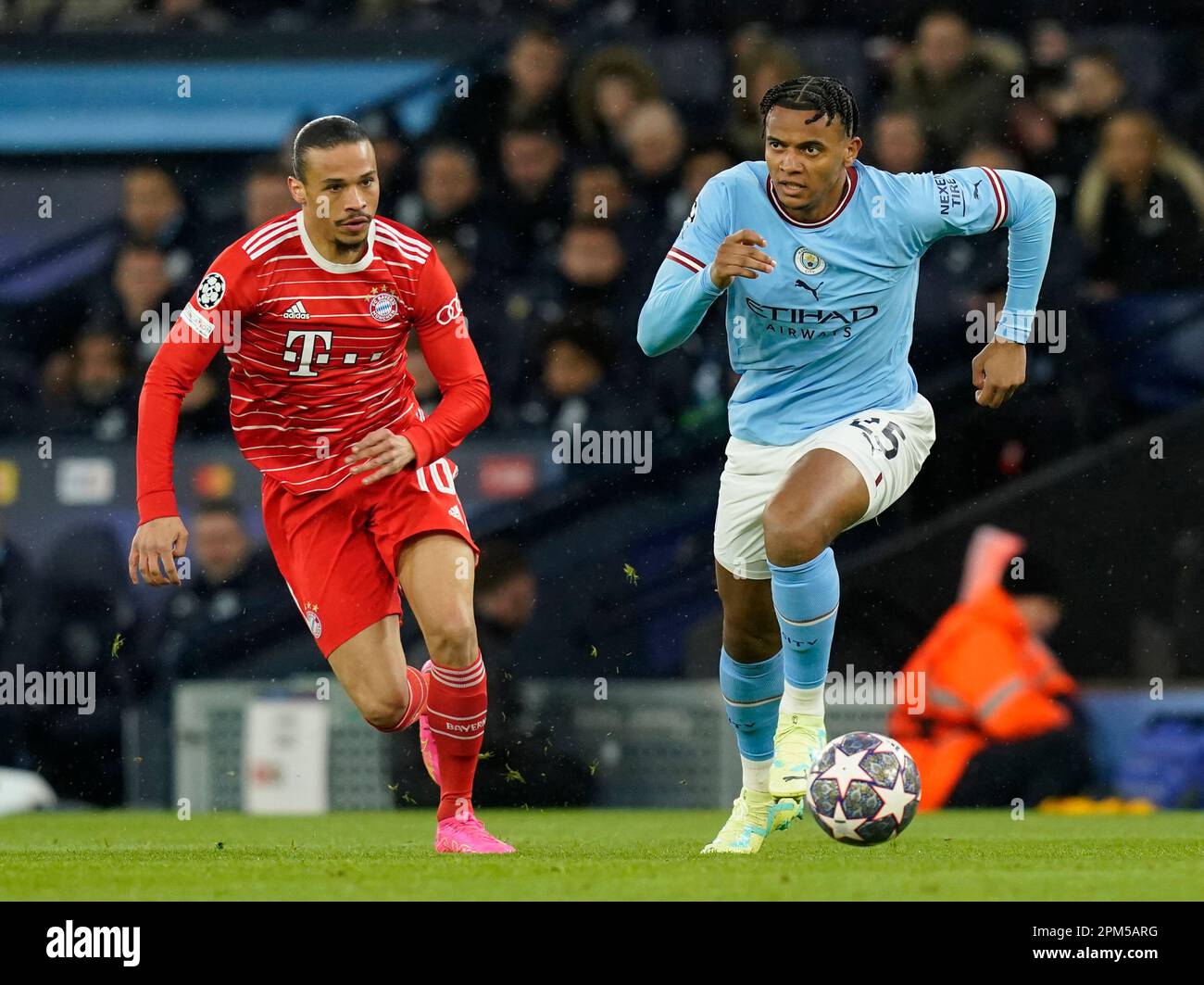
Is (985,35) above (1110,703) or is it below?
above

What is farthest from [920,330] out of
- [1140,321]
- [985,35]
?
[985,35]

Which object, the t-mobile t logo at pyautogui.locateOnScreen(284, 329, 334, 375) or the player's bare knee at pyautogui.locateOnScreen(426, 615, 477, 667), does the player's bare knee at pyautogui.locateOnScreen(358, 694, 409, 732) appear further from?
the t-mobile t logo at pyautogui.locateOnScreen(284, 329, 334, 375)

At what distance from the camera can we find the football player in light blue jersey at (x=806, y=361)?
5898 millimetres

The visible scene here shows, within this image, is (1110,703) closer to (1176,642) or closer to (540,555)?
(1176,642)

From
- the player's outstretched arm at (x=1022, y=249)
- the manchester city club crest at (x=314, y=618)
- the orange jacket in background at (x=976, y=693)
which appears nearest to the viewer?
the player's outstretched arm at (x=1022, y=249)

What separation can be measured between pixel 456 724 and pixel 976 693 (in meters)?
3.37

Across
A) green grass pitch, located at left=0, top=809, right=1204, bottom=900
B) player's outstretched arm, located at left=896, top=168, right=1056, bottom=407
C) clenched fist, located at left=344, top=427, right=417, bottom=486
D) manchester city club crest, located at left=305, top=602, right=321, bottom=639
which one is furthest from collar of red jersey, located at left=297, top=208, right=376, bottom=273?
green grass pitch, located at left=0, top=809, right=1204, bottom=900

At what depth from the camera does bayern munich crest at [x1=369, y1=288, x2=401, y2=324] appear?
6355 mm

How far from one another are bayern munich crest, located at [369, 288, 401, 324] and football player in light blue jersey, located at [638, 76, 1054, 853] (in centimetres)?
85

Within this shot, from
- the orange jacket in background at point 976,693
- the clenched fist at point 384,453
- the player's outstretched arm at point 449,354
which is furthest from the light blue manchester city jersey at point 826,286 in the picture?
the orange jacket in background at point 976,693

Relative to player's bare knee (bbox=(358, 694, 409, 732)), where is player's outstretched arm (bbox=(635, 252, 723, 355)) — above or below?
above

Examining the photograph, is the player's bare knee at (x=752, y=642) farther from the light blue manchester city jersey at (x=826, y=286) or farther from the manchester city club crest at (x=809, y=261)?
the manchester city club crest at (x=809, y=261)

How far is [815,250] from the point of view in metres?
6.17

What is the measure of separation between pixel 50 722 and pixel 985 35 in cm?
574
